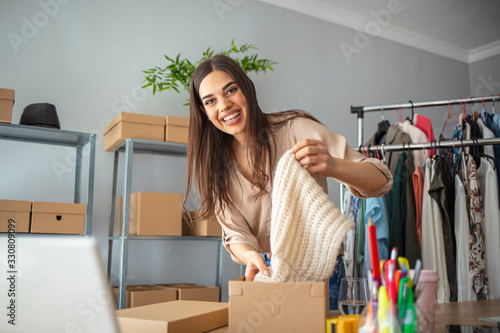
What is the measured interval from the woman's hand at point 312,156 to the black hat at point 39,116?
1.75 m

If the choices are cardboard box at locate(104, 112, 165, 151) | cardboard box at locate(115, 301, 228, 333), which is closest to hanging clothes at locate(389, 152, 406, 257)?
cardboard box at locate(104, 112, 165, 151)

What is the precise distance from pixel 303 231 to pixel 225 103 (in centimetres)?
58

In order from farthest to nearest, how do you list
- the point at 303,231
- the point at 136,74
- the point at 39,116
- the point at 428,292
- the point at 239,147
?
the point at 136,74 → the point at 39,116 → the point at 239,147 → the point at 303,231 → the point at 428,292

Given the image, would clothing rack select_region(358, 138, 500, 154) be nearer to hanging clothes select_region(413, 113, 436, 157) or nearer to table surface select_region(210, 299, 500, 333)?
hanging clothes select_region(413, 113, 436, 157)

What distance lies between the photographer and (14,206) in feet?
6.93

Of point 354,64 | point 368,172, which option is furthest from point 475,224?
point 354,64

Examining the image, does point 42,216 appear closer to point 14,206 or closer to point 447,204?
point 14,206

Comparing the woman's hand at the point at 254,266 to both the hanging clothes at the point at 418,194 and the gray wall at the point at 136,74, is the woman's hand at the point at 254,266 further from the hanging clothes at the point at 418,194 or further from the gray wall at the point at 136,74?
the gray wall at the point at 136,74

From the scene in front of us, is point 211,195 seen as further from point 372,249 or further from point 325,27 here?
point 325,27

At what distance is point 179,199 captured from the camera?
8.19 feet

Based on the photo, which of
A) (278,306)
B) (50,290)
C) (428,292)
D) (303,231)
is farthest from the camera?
(303,231)

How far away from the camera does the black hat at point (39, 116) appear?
2.32 metres

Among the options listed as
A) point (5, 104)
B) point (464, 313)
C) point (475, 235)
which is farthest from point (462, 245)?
point (5, 104)

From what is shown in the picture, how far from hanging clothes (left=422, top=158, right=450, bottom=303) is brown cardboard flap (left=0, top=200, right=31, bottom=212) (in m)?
1.96
